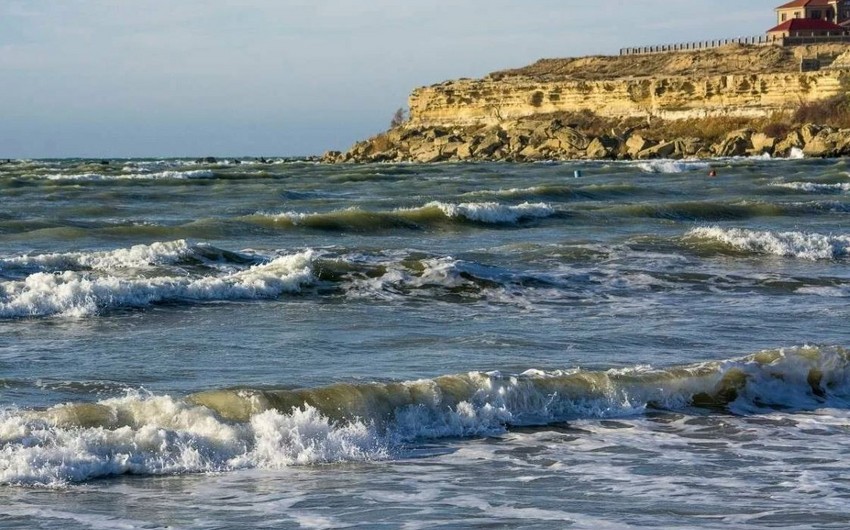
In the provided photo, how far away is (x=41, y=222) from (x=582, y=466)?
1846cm

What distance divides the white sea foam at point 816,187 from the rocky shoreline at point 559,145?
19.5 metres

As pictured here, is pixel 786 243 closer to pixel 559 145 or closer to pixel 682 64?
pixel 559 145

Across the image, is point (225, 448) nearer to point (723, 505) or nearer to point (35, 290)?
point (723, 505)

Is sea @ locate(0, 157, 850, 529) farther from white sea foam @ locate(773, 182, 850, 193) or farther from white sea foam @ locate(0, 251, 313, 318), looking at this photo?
white sea foam @ locate(773, 182, 850, 193)

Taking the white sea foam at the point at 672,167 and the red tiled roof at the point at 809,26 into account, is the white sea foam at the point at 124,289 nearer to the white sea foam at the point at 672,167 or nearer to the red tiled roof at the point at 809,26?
the white sea foam at the point at 672,167

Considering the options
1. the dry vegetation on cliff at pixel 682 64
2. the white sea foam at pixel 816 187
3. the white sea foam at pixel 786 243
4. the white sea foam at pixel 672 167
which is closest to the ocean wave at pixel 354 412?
the white sea foam at pixel 786 243

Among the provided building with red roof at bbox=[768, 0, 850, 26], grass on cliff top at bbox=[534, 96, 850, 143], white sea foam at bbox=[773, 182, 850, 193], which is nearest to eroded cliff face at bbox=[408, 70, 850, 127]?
grass on cliff top at bbox=[534, 96, 850, 143]

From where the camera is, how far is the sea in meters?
7.37

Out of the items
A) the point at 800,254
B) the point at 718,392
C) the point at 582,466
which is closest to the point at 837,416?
the point at 718,392

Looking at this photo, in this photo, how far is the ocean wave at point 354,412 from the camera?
802cm

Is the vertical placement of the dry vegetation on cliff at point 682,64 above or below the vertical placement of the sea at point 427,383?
above

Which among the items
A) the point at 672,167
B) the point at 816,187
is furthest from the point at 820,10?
the point at 816,187

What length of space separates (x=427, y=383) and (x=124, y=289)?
20.4ft

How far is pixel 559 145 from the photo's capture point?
64.8 meters
